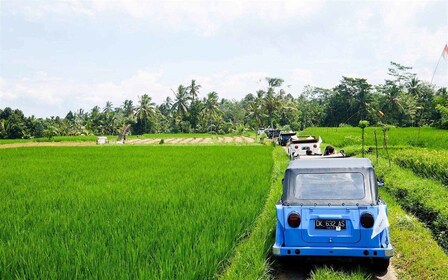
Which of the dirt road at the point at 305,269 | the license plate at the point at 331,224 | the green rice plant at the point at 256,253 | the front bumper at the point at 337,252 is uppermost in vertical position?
the license plate at the point at 331,224

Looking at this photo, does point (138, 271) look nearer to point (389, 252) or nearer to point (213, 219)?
point (213, 219)

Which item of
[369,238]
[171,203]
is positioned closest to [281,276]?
[369,238]

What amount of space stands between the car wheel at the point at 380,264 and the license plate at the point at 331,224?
69 cm

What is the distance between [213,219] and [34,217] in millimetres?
3266

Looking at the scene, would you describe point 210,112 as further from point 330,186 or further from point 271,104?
point 330,186

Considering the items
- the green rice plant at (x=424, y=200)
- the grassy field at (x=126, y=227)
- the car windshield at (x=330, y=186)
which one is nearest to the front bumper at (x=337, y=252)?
the car windshield at (x=330, y=186)

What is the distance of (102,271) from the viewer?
3.96 metres

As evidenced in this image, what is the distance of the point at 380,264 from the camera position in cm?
512

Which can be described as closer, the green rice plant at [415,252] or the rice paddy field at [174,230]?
the rice paddy field at [174,230]

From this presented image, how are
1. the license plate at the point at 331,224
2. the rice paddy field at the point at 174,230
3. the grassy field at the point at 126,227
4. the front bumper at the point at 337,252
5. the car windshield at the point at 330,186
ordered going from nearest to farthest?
the grassy field at the point at 126,227 < the rice paddy field at the point at 174,230 < the front bumper at the point at 337,252 < the license plate at the point at 331,224 < the car windshield at the point at 330,186

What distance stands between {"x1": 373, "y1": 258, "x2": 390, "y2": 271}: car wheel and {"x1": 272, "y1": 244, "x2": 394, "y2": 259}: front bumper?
0.23 m

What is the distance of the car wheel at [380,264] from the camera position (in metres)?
5.07

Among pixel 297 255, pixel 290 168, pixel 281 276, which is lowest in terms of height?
pixel 281 276

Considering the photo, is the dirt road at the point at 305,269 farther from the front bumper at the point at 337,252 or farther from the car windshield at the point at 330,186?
the car windshield at the point at 330,186
